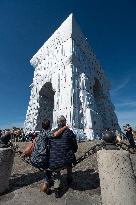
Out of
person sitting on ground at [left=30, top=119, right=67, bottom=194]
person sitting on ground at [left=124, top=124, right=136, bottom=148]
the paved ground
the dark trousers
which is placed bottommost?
the paved ground

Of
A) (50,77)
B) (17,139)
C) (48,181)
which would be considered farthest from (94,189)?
(50,77)

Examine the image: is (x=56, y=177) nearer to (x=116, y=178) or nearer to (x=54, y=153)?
(x=54, y=153)

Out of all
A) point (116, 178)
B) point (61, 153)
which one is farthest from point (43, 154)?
point (116, 178)

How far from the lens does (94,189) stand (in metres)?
5.59

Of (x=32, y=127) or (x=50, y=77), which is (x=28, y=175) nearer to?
(x=32, y=127)

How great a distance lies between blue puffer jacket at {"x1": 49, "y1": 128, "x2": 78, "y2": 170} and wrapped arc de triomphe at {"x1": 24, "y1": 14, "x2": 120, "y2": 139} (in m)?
17.3

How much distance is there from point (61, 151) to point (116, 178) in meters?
1.90

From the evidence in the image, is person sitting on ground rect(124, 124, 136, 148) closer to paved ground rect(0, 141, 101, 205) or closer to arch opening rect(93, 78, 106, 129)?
paved ground rect(0, 141, 101, 205)

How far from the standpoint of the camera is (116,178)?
381cm

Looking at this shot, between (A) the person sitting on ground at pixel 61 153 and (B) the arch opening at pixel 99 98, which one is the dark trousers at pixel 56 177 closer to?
(A) the person sitting on ground at pixel 61 153

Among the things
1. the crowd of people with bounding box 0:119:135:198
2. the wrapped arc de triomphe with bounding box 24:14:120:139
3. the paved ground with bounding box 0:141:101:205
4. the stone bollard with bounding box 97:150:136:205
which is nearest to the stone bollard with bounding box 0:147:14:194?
the paved ground with bounding box 0:141:101:205

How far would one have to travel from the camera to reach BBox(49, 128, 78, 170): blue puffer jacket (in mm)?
5320

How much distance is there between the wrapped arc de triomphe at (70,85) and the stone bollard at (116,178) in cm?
1884

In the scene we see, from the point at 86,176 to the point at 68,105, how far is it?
17458 millimetres
